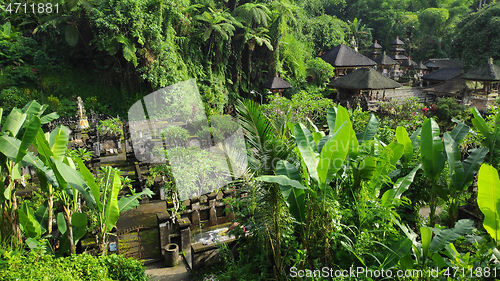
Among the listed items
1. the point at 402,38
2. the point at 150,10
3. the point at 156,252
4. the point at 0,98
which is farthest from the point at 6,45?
the point at 402,38

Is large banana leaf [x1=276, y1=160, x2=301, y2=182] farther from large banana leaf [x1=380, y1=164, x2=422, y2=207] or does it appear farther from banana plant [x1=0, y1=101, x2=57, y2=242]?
banana plant [x1=0, y1=101, x2=57, y2=242]

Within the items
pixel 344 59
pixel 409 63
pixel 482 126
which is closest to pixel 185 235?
pixel 482 126

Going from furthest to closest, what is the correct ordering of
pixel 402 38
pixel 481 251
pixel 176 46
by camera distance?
1. pixel 402 38
2. pixel 176 46
3. pixel 481 251

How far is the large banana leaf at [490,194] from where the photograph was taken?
3.13 meters

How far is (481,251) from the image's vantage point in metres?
3.29

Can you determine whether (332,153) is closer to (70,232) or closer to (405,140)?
(405,140)

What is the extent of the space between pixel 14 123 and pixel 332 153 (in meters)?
3.61

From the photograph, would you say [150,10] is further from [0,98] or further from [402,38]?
[402,38]

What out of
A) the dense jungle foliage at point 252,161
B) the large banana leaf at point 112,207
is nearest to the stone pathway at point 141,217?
the dense jungle foliage at point 252,161

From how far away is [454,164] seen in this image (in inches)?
170

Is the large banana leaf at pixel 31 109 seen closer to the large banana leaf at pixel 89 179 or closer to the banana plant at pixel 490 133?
the large banana leaf at pixel 89 179

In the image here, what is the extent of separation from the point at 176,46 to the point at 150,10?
1827 mm

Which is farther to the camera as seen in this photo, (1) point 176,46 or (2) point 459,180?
(1) point 176,46

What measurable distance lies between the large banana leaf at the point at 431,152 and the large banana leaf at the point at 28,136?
4.78 meters
